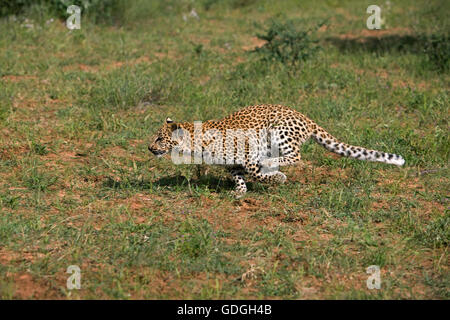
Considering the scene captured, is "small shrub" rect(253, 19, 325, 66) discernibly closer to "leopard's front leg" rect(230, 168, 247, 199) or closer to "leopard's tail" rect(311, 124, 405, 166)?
"leopard's tail" rect(311, 124, 405, 166)

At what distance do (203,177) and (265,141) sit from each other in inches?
35.0

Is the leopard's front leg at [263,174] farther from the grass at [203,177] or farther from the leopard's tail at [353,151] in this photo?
the leopard's tail at [353,151]

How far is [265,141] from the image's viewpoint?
25.6 feet

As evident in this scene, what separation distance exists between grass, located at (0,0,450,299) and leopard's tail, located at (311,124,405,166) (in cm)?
38

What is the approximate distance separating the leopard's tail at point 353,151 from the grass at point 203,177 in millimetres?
384

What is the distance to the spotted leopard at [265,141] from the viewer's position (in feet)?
24.7

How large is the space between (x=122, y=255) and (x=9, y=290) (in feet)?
3.50

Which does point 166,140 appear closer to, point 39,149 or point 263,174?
point 263,174

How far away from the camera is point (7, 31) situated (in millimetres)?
13242

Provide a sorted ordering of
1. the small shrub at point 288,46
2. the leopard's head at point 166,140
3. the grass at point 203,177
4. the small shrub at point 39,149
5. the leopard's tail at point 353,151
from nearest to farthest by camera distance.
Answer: the grass at point 203,177
the leopard's tail at point 353,151
the leopard's head at point 166,140
the small shrub at point 39,149
the small shrub at point 288,46

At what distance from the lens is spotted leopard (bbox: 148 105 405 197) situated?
297 inches

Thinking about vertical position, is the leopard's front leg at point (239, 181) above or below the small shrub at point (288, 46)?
below

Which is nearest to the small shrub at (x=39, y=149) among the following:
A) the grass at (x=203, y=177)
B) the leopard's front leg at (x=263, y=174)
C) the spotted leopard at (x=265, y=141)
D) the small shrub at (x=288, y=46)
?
the grass at (x=203, y=177)

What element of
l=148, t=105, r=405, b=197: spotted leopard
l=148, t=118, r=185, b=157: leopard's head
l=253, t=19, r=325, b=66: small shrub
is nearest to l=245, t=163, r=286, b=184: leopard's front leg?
l=148, t=105, r=405, b=197: spotted leopard
